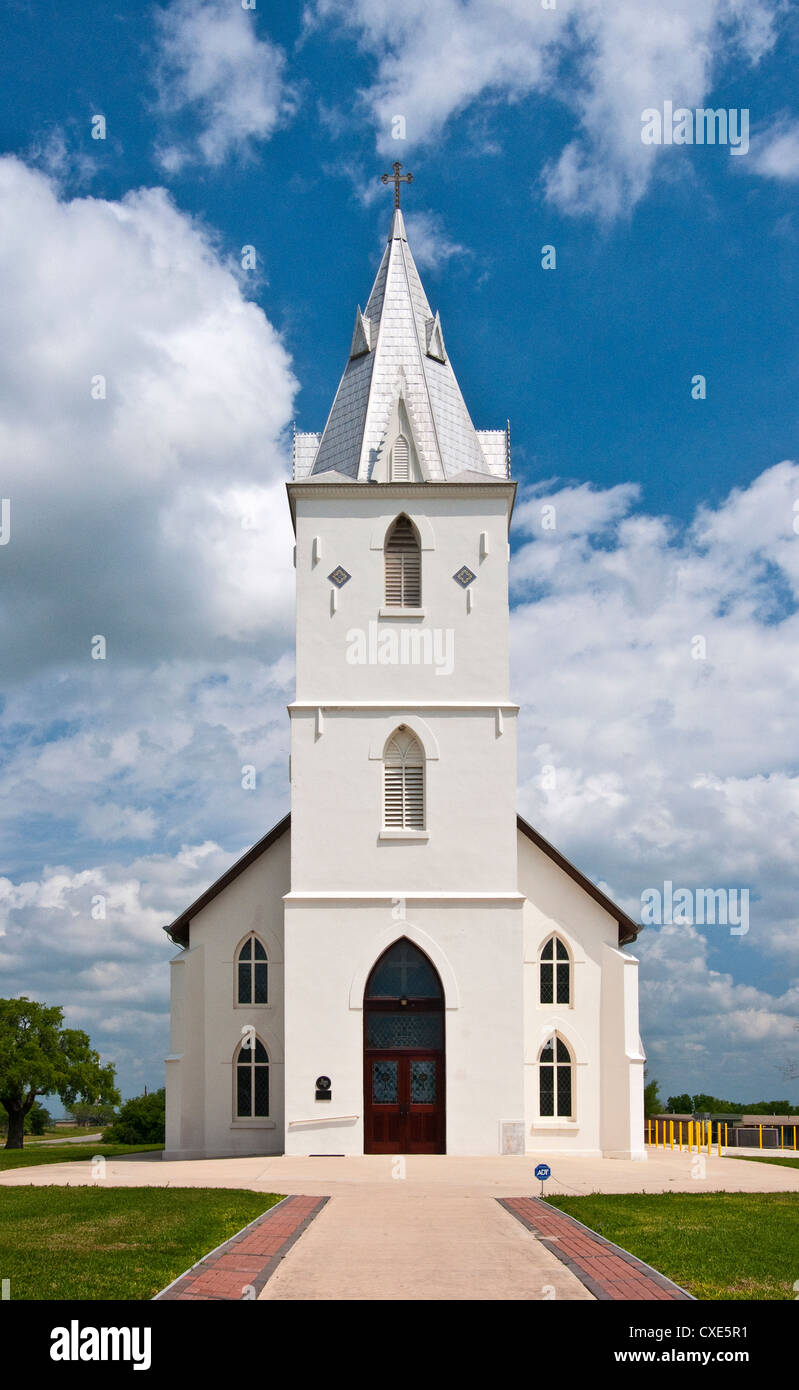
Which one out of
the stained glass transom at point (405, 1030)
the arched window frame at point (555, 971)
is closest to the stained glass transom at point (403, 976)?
the stained glass transom at point (405, 1030)

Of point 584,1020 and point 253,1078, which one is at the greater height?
point 584,1020

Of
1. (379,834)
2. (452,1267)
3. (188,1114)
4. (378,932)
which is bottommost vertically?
(188,1114)

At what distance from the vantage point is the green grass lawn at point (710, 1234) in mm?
11945

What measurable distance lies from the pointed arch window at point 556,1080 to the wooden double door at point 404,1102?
10.1 feet

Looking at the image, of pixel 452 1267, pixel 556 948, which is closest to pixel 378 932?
pixel 556 948

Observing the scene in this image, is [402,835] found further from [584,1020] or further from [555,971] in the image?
[584,1020]

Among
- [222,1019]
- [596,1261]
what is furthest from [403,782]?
[596,1261]

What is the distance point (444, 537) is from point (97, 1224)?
1852 cm

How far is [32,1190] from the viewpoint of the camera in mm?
20312

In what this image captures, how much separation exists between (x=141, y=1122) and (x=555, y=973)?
1966 centimetres

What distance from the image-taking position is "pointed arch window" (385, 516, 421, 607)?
100.0ft

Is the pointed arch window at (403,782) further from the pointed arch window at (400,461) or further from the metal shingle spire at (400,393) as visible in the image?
the metal shingle spire at (400,393)

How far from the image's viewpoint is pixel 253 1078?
30.4 metres
